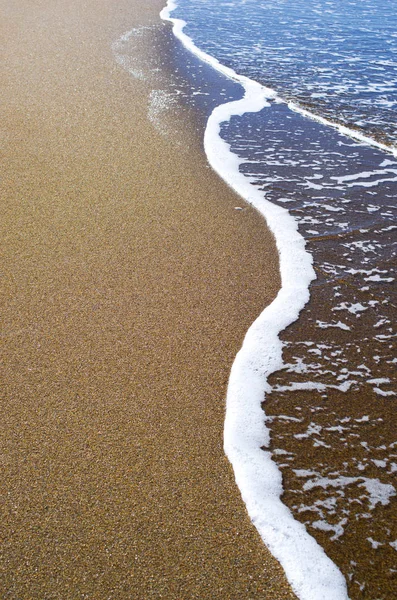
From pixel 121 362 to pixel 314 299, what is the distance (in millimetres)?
1304

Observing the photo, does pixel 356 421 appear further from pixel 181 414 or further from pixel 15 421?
pixel 15 421

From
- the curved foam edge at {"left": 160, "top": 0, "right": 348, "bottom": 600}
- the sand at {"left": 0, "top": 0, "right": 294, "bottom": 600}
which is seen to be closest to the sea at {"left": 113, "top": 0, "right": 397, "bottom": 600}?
the curved foam edge at {"left": 160, "top": 0, "right": 348, "bottom": 600}

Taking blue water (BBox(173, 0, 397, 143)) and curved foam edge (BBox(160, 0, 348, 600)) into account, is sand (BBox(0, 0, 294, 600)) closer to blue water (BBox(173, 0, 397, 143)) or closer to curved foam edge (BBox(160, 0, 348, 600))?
curved foam edge (BBox(160, 0, 348, 600))

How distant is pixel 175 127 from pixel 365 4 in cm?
1138

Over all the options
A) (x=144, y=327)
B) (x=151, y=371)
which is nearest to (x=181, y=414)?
(x=151, y=371)

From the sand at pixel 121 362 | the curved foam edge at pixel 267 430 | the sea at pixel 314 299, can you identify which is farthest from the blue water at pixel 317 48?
the curved foam edge at pixel 267 430

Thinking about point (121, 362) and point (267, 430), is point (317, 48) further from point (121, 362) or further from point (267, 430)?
point (267, 430)

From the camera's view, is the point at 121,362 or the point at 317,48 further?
the point at 317,48

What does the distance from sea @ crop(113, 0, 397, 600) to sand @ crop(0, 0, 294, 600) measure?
0.16 m

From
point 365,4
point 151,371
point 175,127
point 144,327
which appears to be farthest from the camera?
point 365,4

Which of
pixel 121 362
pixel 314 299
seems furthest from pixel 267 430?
pixel 314 299

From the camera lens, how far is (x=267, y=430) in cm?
249

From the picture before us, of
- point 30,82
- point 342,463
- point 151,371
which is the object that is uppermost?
point 30,82

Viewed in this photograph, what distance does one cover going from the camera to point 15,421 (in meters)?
2.37
